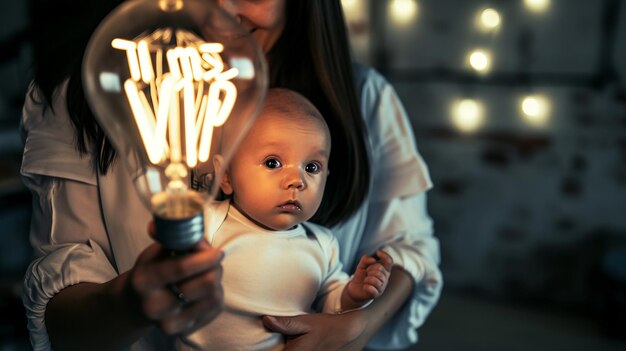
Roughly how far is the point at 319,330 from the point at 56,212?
44 centimetres

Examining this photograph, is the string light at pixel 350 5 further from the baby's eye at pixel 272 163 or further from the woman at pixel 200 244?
the baby's eye at pixel 272 163

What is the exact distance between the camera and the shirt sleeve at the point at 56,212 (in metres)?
0.95

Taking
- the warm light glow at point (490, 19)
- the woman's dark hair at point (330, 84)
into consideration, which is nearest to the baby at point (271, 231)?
the woman's dark hair at point (330, 84)

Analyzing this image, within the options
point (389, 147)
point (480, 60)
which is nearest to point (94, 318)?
point (389, 147)

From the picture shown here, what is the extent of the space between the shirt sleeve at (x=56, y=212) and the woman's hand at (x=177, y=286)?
288mm

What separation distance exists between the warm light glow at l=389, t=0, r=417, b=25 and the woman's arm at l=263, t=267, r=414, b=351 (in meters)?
2.29

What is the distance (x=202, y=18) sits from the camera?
72cm

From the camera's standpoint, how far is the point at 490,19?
3004 millimetres

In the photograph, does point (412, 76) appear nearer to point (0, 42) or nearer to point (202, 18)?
point (0, 42)

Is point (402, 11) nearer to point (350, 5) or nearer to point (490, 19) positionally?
point (350, 5)

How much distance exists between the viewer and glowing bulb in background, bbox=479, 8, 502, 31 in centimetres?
300

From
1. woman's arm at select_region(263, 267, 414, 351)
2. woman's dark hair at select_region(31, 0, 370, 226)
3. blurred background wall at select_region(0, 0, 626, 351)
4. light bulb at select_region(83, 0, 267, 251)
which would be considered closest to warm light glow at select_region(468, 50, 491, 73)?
blurred background wall at select_region(0, 0, 626, 351)

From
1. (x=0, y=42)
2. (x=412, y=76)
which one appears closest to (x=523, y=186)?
(x=412, y=76)

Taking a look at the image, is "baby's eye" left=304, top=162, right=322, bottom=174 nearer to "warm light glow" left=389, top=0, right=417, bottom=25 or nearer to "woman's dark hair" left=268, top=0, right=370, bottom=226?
"woman's dark hair" left=268, top=0, right=370, bottom=226
